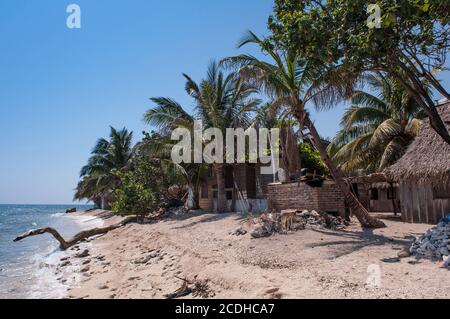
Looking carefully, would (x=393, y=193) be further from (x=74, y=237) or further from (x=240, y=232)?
(x=74, y=237)

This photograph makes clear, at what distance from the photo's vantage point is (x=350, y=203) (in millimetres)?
11195

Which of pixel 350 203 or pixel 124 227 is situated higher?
pixel 350 203

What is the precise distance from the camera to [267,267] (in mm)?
7379

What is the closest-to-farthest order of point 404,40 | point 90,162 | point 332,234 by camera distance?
point 404,40 < point 332,234 < point 90,162

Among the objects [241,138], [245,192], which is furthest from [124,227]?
[241,138]

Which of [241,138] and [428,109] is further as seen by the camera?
[241,138]

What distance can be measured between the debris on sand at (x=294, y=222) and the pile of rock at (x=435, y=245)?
3.88 metres

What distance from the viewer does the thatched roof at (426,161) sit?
11.5 meters

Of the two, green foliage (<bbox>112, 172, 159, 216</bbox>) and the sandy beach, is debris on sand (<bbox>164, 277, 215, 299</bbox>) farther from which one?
green foliage (<bbox>112, 172, 159, 216</bbox>)

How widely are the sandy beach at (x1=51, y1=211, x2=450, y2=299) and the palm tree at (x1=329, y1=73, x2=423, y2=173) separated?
622 centimetres
